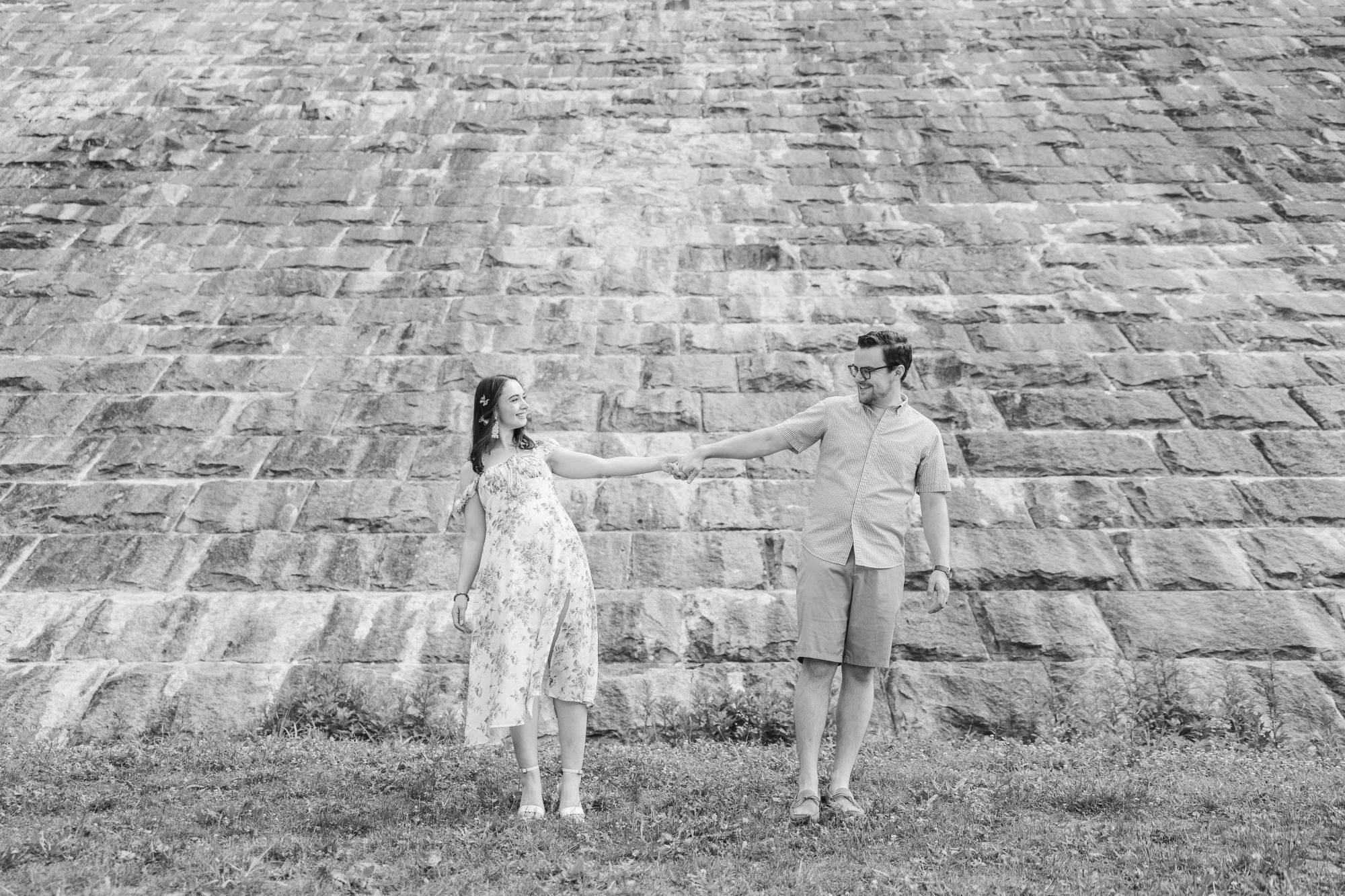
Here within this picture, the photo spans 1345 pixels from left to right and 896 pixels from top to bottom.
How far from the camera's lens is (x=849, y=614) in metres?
4.23

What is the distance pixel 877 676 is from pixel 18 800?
389 centimetres

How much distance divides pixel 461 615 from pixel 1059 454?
4.14 metres

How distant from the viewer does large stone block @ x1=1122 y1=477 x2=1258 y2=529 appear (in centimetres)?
632

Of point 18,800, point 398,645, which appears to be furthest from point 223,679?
point 18,800

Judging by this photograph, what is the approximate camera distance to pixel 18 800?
4.24 m

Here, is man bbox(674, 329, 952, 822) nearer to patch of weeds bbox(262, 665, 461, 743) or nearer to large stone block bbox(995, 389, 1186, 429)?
patch of weeds bbox(262, 665, 461, 743)

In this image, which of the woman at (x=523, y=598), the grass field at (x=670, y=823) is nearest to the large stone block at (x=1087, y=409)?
the grass field at (x=670, y=823)

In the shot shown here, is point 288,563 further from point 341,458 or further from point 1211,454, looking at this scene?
point 1211,454

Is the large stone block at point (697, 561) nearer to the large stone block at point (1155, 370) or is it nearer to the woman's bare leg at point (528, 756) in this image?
the woman's bare leg at point (528, 756)

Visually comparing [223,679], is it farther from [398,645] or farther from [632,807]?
[632,807]

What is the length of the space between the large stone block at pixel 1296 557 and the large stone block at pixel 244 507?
18.5ft

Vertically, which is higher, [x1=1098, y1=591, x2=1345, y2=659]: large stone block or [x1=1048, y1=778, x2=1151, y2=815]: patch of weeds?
[x1=1048, y1=778, x2=1151, y2=815]: patch of weeds

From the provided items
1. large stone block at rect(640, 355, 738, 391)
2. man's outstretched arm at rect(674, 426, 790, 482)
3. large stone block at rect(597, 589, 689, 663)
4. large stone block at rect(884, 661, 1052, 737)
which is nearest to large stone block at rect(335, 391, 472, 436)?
large stone block at rect(640, 355, 738, 391)

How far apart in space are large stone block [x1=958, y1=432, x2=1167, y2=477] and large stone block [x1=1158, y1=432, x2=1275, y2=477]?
109mm
